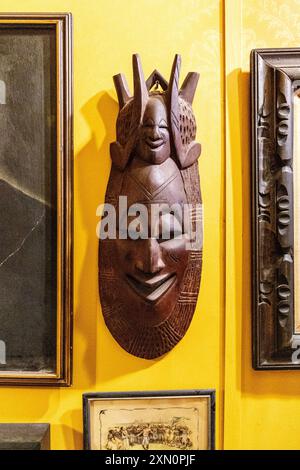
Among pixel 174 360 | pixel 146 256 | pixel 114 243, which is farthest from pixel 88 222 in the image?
pixel 174 360

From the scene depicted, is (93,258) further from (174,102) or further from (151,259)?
(174,102)

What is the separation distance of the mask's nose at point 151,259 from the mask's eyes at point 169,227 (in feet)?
0.08

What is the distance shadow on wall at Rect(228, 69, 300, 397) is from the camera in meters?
1.01

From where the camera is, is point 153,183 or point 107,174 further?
point 107,174

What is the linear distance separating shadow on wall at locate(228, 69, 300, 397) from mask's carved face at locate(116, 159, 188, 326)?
0.52 feet

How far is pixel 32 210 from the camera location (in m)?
1.00

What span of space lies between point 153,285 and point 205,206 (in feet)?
0.80

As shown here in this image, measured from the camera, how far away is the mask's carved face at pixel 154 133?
89cm

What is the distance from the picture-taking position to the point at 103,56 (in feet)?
3.29

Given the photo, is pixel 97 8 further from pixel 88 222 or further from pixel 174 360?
pixel 174 360

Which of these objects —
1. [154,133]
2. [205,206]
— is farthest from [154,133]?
[205,206]

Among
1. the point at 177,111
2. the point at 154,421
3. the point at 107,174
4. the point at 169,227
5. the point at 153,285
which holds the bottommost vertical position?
the point at 154,421

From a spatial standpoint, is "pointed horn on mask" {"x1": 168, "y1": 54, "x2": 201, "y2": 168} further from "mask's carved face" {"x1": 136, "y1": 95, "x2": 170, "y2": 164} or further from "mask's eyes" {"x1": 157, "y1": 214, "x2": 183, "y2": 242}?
"mask's eyes" {"x1": 157, "y1": 214, "x2": 183, "y2": 242}

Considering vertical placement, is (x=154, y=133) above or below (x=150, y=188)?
above
